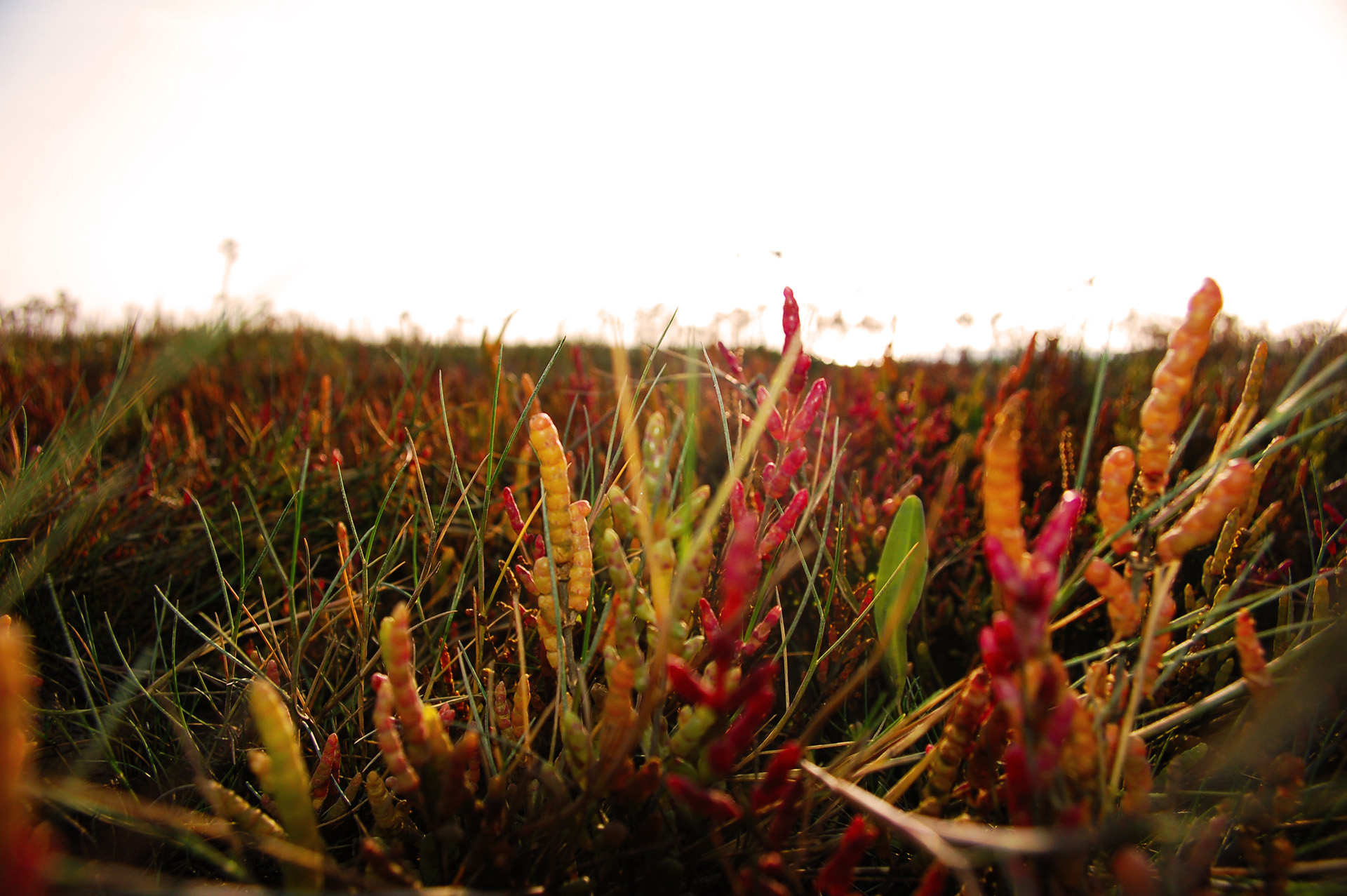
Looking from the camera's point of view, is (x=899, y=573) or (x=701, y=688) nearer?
(x=701, y=688)

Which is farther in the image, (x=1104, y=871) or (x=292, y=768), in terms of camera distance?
(x=1104, y=871)

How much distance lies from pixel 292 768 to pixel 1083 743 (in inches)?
29.4

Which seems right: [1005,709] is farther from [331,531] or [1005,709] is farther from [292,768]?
[331,531]

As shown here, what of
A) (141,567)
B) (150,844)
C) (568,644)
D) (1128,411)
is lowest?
(150,844)

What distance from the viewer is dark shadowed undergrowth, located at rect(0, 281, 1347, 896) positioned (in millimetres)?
607

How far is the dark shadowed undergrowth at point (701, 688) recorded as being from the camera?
61cm

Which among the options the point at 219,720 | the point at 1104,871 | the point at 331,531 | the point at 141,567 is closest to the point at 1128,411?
the point at 1104,871

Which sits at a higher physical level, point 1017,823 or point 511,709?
point 1017,823

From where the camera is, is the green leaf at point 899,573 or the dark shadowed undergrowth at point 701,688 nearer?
the dark shadowed undergrowth at point 701,688

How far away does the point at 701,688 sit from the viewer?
64cm

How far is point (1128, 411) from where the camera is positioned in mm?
2465

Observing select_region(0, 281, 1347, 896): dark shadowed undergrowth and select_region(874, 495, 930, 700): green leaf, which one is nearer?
select_region(0, 281, 1347, 896): dark shadowed undergrowth

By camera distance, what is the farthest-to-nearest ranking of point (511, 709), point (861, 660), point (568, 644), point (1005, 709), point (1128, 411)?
point (1128, 411)
point (861, 660)
point (511, 709)
point (568, 644)
point (1005, 709)

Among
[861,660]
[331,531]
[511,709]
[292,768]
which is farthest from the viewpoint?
[331,531]
